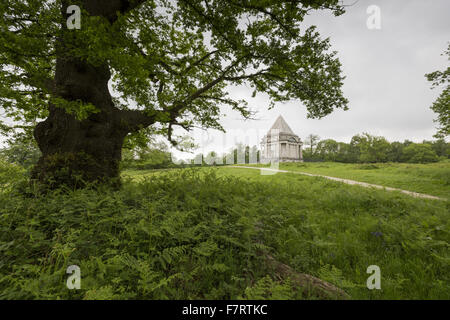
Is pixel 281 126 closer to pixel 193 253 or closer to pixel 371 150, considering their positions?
pixel 371 150

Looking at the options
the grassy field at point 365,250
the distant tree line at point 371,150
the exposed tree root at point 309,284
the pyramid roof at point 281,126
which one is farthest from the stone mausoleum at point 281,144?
the exposed tree root at point 309,284

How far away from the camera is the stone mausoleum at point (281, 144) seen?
51.3 metres

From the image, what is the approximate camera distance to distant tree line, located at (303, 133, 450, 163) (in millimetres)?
56750

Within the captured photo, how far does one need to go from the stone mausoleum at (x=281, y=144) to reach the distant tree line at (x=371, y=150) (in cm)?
1271

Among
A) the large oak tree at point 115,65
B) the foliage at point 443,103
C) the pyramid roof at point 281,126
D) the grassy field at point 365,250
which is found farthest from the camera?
the pyramid roof at point 281,126

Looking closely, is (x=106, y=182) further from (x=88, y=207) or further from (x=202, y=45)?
(x=202, y=45)

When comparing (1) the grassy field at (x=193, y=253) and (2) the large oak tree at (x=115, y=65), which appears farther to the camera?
(2) the large oak tree at (x=115, y=65)

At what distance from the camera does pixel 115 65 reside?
435cm

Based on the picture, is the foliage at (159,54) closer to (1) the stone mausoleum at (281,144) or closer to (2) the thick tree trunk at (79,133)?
(2) the thick tree trunk at (79,133)

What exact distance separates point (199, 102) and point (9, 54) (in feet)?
21.5

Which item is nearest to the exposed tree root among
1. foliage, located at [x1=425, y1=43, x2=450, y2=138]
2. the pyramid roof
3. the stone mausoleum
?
foliage, located at [x1=425, y1=43, x2=450, y2=138]

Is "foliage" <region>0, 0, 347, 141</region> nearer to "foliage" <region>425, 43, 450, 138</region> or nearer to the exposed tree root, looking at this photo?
the exposed tree root

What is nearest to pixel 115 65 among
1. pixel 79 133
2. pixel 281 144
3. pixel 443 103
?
pixel 79 133

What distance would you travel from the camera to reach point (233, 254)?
8.59 ft
